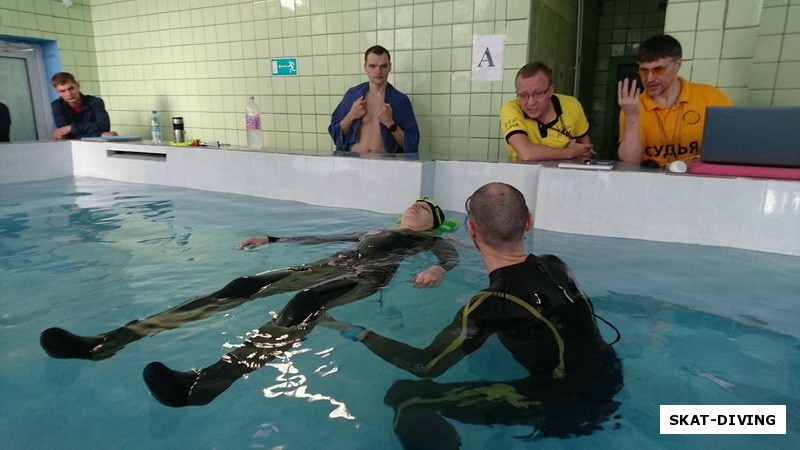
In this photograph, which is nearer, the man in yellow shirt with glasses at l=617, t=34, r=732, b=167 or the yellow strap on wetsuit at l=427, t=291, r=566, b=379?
the yellow strap on wetsuit at l=427, t=291, r=566, b=379

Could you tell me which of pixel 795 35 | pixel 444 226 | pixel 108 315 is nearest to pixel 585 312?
pixel 444 226

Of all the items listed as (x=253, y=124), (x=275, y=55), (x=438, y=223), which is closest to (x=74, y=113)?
(x=253, y=124)

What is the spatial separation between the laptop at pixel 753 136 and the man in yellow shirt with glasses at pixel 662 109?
0.29 meters

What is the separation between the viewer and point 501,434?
4.49 feet

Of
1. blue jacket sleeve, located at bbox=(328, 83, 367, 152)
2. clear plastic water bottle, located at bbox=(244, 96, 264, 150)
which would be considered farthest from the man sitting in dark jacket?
blue jacket sleeve, located at bbox=(328, 83, 367, 152)

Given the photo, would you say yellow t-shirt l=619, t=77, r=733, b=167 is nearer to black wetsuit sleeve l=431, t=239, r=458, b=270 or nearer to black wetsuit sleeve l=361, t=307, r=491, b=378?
black wetsuit sleeve l=431, t=239, r=458, b=270

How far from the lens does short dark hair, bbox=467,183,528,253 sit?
1.54 meters

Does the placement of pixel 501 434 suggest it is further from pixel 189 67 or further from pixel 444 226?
pixel 189 67

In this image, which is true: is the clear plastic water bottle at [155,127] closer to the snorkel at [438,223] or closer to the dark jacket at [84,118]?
the dark jacket at [84,118]

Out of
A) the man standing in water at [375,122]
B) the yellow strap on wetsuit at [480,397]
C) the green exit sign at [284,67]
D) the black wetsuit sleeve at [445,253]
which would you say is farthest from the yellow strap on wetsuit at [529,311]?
the green exit sign at [284,67]

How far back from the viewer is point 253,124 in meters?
5.93

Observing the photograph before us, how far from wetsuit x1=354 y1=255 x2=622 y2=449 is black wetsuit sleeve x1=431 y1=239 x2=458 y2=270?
964 millimetres

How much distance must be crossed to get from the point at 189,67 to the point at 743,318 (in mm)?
6479

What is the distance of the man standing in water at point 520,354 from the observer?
140cm
